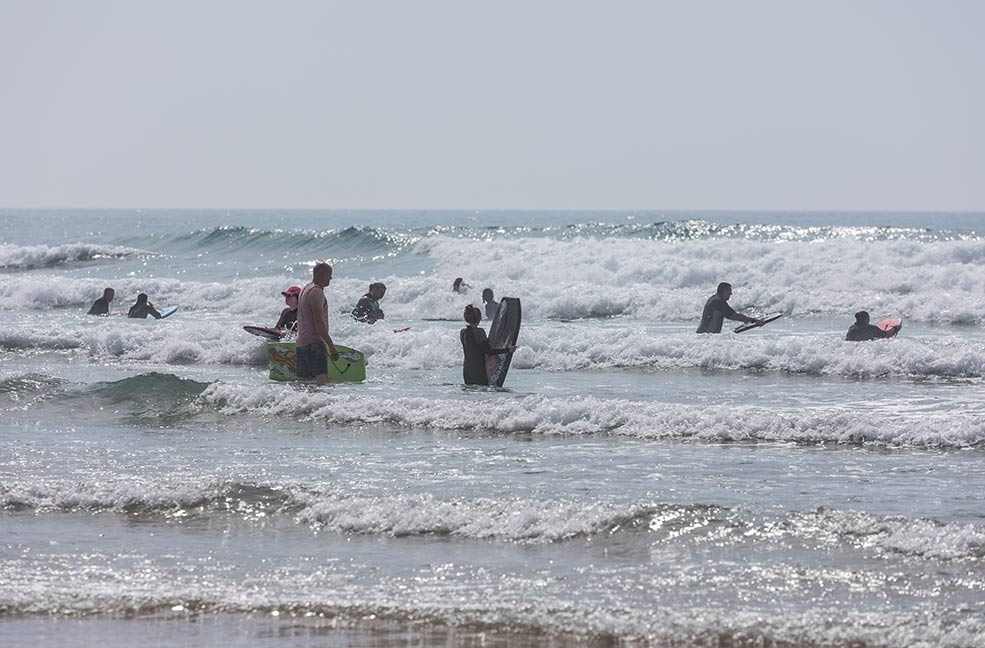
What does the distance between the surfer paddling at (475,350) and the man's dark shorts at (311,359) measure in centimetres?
213

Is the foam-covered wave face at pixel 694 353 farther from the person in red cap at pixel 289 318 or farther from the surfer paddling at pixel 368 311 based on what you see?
the person in red cap at pixel 289 318

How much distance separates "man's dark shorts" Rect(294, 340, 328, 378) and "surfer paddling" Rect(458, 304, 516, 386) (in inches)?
83.8

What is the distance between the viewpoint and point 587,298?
29.8 metres

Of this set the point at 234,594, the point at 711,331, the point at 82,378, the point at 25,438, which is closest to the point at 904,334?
the point at 711,331

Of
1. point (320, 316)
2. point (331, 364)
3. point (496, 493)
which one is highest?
point (320, 316)

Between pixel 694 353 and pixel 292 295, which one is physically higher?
pixel 292 295

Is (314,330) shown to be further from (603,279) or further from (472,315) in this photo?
(603,279)

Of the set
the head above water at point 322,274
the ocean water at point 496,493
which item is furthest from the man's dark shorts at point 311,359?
the head above water at point 322,274

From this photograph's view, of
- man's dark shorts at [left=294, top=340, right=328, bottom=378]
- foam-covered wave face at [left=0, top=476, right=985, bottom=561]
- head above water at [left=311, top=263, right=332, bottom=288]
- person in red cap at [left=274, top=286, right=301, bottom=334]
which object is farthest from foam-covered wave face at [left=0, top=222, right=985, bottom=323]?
foam-covered wave face at [left=0, top=476, right=985, bottom=561]

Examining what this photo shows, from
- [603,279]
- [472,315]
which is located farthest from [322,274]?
[603,279]

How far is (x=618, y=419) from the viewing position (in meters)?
12.8

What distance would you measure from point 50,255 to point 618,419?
136ft

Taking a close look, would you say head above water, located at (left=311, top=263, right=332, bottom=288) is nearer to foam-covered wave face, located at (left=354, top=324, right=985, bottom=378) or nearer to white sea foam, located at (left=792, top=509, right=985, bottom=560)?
→ foam-covered wave face, located at (left=354, top=324, right=985, bottom=378)

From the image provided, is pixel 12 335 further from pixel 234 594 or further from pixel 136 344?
pixel 234 594
